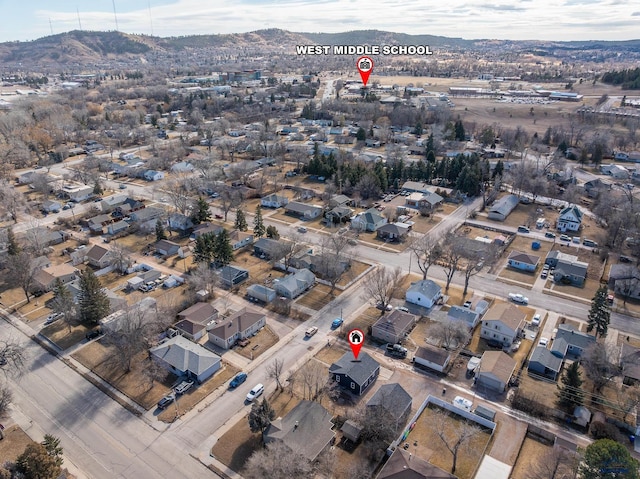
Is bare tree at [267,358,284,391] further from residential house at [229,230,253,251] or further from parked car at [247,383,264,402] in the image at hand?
residential house at [229,230,253,251]

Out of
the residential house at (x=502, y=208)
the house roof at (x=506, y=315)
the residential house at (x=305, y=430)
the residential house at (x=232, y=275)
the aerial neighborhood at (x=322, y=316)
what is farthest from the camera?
the residential house at (x=502, y=208)

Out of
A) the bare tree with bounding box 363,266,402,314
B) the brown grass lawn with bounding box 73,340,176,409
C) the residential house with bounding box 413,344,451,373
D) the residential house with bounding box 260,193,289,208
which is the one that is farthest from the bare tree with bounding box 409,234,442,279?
the brown grass lawn with bounding box 73,340,176,409

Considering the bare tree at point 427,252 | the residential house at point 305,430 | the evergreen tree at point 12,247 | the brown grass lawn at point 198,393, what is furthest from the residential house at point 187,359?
the evergreen tree at point 12,247

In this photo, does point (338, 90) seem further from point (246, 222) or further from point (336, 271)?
point (336, 271)

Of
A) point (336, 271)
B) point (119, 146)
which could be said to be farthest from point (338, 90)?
point (336, 271)

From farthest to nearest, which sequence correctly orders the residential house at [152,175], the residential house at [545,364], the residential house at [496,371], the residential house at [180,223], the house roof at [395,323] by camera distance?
1. the residential house at [152,175]
2. the residential house at [180,223]
3. the house roof at [395,323]
4. the residential house at [545,364]
5. the residential house at [496,371]

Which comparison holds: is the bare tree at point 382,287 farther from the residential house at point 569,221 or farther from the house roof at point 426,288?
the residential house at point 569,221

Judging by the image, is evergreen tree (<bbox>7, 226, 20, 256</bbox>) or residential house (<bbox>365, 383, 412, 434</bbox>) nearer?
residential house (<bbox>365, 383, 412, 434</bbox>)
